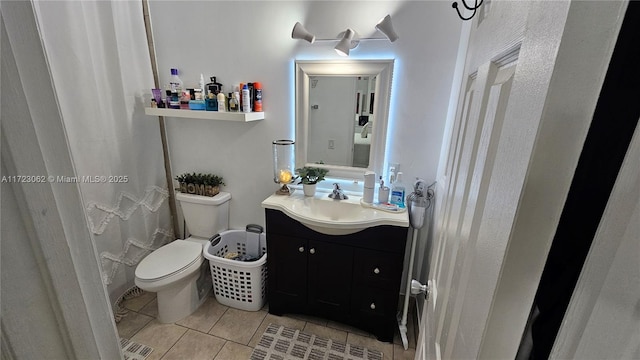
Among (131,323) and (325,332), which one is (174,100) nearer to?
(131,323)

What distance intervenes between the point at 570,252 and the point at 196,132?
89.8 inches

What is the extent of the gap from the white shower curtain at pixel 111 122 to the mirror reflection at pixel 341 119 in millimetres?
1281

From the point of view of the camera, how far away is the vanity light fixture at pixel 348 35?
1.48m

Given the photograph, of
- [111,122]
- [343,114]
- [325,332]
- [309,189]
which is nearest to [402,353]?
[325,332]

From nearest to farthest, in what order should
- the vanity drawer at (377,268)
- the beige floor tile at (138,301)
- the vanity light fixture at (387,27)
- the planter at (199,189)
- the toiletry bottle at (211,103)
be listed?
1. the vanity light fixture at (387,27)
2. the vanity drawer at (377,268)
3. the toiletry bottle at (211,103)
4. the beige floor tile at (138,301)
5. the planter at (199,189)

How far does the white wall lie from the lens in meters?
1.59

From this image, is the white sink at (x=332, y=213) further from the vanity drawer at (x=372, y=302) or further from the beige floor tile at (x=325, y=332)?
the beige floor tile at (x=325, y=332)

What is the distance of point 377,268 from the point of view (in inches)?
63.3

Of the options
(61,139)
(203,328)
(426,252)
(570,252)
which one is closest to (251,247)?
(203,328)

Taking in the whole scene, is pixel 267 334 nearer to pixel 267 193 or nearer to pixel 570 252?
pixel 267 193

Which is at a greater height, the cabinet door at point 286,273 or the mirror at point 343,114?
the mirror at point 343,114

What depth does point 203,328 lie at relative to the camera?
72.3 inches

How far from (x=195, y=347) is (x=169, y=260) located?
1.89 feet

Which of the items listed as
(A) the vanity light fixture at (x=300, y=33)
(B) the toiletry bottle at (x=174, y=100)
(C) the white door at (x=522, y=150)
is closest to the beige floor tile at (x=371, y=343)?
(C) the white door at (x=522, y=150)
